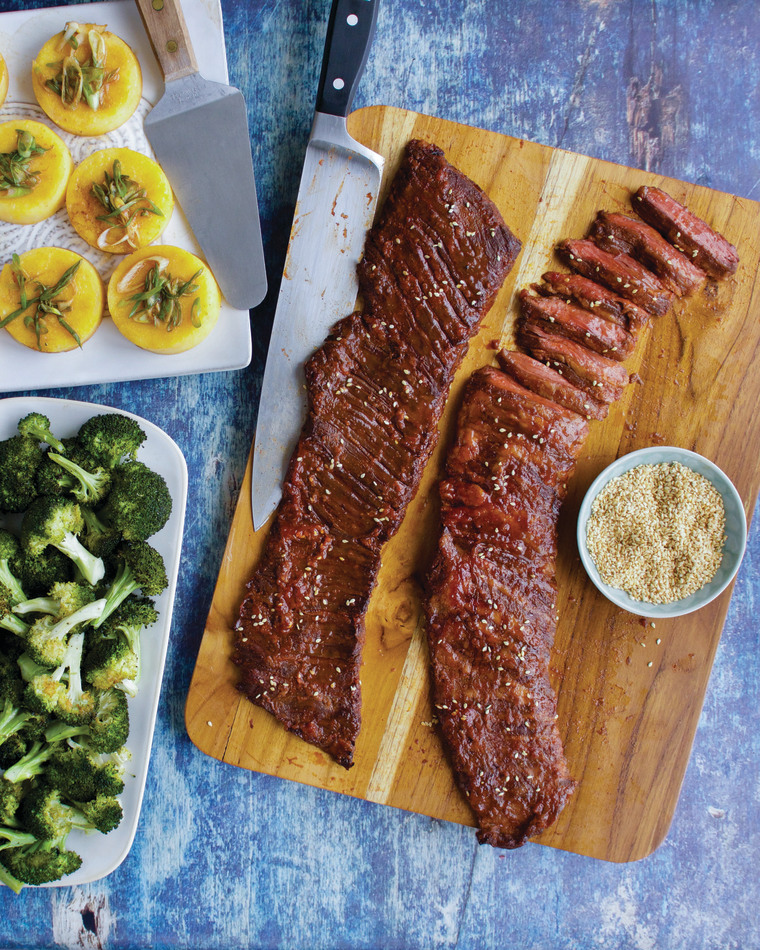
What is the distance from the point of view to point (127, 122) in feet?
9.69

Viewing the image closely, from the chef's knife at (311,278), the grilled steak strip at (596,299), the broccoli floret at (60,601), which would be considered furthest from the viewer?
the grilled steak strip at (596,299)

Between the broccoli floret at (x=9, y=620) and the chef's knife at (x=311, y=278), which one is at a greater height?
the chef's knife at (x=311, y=278)

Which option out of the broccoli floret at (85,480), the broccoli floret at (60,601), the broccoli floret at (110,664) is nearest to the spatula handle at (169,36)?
the broccoli floret at (85,480)

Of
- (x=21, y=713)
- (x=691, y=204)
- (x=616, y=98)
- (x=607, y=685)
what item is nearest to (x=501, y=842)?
(x=607, y=685)

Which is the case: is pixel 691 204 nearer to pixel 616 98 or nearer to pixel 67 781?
pixel 616 98

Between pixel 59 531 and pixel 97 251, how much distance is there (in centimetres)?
125

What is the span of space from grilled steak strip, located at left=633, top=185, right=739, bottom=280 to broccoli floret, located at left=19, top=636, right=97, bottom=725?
3.23m

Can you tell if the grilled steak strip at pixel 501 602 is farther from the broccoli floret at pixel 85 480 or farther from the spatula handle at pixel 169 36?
the spatula handle at pixel 169 36

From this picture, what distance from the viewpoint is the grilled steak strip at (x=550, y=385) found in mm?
3090

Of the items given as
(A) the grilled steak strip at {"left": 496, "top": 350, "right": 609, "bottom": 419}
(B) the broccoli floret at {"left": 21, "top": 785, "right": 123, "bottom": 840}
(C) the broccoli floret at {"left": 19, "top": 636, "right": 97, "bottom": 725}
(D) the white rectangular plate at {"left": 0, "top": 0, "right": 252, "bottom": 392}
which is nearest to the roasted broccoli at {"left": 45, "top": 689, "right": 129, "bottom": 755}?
(C) the broccoli floret at {"left": 19, "top": 636, "right": 97, "bottom": 725}

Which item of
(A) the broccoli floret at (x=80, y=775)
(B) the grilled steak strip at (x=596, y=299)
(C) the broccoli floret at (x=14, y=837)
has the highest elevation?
(B) the grilled steak strip at (x=596, y=299)

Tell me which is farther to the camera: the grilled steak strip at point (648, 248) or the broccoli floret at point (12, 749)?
the grilled steak strip at point (648, 248)

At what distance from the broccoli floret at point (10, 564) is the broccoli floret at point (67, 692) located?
0.31m

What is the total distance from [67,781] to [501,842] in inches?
78.7
